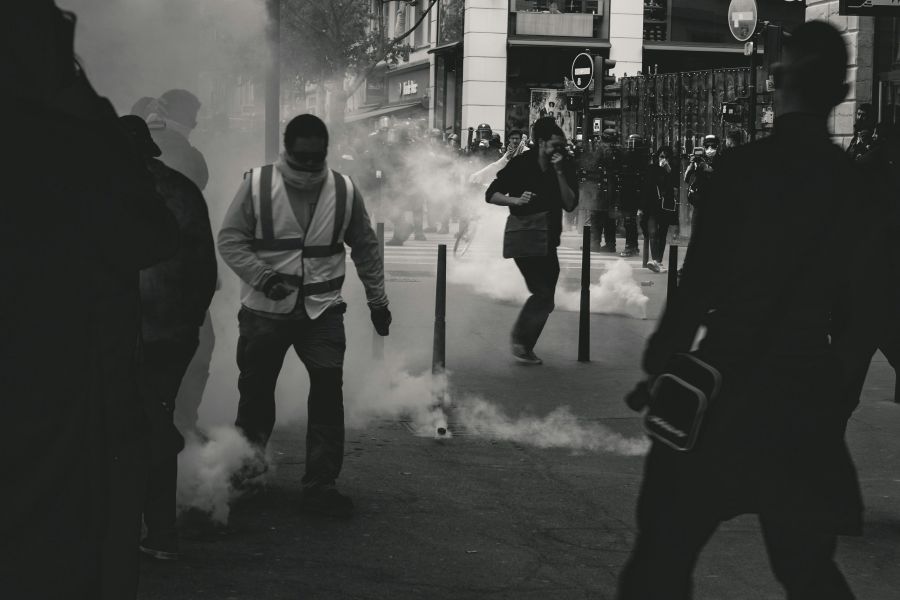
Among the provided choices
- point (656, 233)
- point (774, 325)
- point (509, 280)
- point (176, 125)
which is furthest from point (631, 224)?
point (774, 325)

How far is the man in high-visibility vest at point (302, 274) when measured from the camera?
582 cm

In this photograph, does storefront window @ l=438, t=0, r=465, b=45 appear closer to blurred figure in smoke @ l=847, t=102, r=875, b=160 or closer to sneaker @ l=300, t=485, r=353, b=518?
blurred figure in smoke @ l=847, t=102, r=875, b=160

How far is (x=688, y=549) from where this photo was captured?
312 cm

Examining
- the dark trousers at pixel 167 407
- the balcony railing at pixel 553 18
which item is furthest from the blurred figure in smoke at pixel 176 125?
the balcony railing at pixel 553 18

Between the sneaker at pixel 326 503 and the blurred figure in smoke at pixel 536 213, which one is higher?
the blurred figure in smoke at pixel 536 213

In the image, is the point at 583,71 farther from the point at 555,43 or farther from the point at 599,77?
the point at 555,43

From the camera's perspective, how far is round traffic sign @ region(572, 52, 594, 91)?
23.6m

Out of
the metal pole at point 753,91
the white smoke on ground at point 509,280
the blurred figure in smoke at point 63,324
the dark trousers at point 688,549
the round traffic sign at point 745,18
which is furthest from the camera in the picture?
the metal pole at point 753,91

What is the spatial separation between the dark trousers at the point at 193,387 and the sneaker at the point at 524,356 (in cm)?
387

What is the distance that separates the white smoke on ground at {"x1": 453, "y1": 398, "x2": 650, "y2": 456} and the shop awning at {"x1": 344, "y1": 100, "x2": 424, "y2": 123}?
129 ft

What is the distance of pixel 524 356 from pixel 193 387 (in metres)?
4.16

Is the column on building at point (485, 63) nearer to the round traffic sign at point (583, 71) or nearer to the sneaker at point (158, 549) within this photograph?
the round traffic sign at point (583, 71)

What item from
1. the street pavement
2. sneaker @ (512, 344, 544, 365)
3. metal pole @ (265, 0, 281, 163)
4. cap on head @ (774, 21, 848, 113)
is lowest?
the street pavement

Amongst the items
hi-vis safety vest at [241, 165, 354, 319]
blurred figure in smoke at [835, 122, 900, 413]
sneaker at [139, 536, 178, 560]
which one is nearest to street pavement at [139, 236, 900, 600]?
sneaker at [139, 536, 178, 560]
